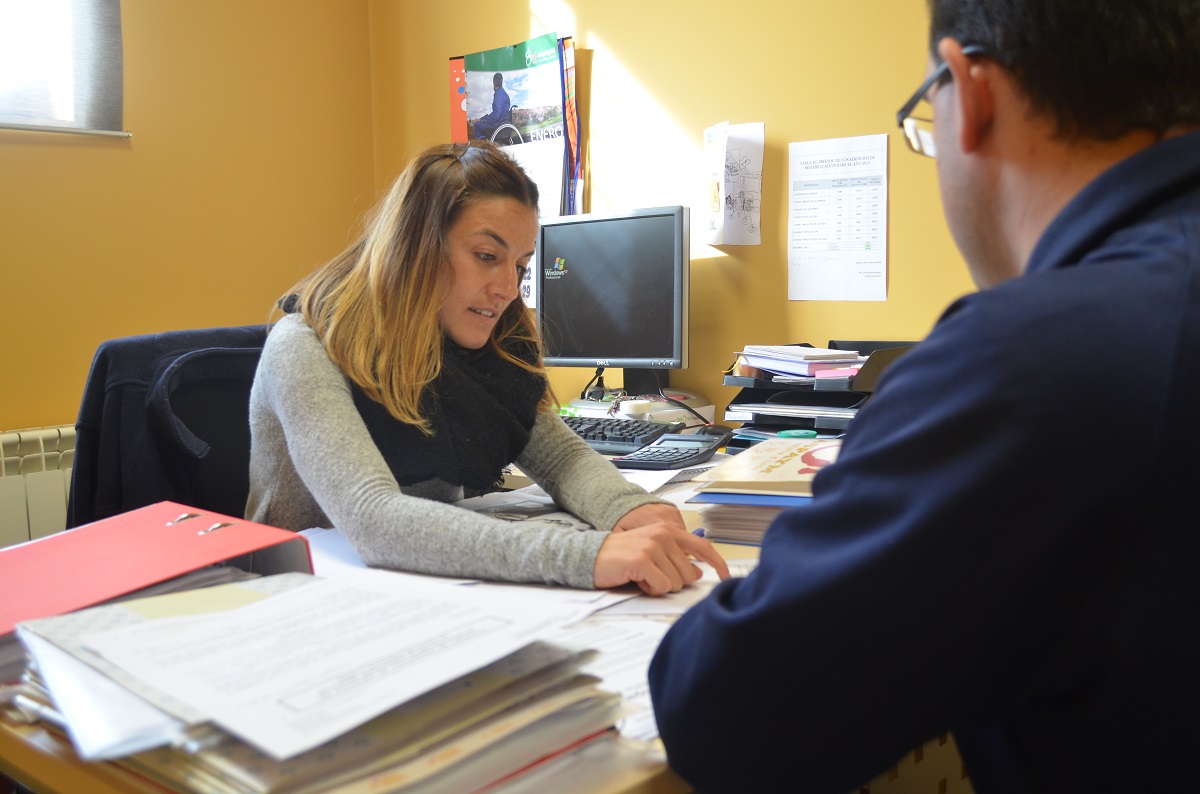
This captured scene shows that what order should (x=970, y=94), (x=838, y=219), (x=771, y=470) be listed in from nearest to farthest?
(x=970, y=94), (x=771, y=470), (x=838, y=219)

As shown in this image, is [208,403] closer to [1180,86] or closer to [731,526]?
[731,526]

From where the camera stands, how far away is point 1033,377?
48 cm

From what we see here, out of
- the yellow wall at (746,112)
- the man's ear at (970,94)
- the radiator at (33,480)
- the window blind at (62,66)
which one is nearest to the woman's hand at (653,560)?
the man's ear at (970,94)

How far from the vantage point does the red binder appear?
786 mm

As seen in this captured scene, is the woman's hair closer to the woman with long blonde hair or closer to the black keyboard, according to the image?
the woman with long blonde hair

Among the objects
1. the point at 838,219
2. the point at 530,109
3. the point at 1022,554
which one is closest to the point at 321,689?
the point at 1022,554

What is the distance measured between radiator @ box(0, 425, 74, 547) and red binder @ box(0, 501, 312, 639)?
1376 mm

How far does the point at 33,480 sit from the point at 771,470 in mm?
1786

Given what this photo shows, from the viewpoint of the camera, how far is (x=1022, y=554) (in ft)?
1.59

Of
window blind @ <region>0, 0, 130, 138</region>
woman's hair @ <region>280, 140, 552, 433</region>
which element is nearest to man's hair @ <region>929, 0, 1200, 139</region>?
woman's hair @ <region>280, 140, 552, 433</region>

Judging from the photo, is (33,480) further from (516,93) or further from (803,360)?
(803,360)

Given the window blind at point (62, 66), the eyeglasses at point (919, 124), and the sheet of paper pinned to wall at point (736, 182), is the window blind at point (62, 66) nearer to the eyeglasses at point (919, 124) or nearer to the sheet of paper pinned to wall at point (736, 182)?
the sheet of paper pinned to wall at point (736, 182)

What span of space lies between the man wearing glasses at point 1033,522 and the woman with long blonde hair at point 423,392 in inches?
19.8

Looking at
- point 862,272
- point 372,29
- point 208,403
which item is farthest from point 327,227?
point 862,272
